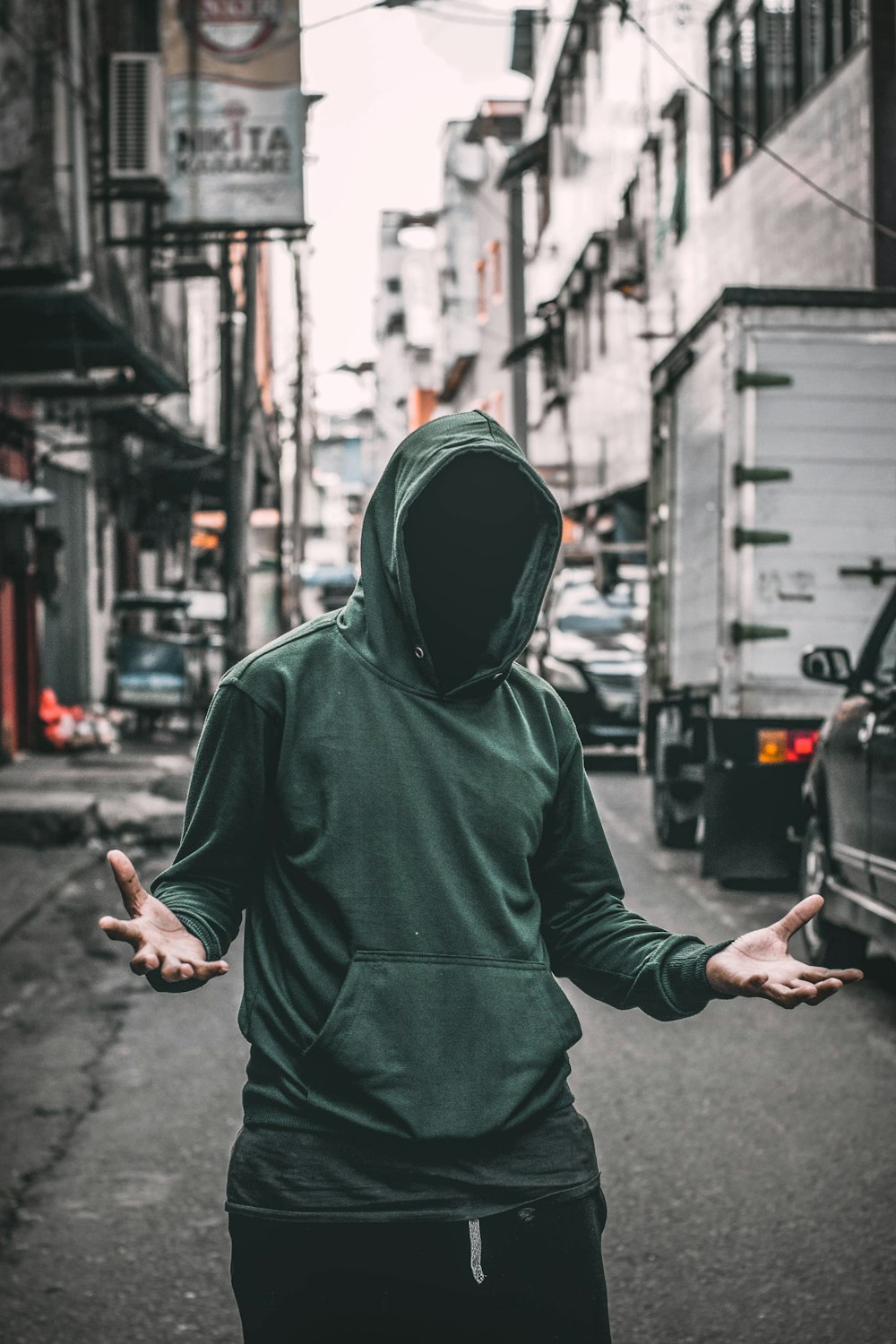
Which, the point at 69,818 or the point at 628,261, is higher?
the point at 628,261

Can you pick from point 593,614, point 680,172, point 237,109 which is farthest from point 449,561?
point 680,172

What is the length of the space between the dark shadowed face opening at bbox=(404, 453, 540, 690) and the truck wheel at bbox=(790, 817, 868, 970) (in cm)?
560

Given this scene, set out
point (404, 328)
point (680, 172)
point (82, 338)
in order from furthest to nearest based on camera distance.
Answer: point (404, 328)
point (680, 172)
point (82, 338)

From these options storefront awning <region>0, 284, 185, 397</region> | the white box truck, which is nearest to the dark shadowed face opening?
the white box truck

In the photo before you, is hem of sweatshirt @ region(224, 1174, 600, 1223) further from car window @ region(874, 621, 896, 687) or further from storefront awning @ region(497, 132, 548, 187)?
storefront awning @ region(497, 132, 548, 187)

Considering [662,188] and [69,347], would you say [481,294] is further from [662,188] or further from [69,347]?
[69,347]

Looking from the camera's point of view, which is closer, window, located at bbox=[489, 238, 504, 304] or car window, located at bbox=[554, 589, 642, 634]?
car window, located at bbox=[554, 589, 642, 634]

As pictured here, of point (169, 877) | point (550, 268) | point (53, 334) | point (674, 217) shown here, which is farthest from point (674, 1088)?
point (550, 268)

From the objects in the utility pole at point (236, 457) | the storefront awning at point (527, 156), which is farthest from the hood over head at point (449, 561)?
the storefront awning at point (527, 156)

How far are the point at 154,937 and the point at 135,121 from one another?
46.0 ft

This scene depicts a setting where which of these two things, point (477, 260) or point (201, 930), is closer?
point (201, 930)

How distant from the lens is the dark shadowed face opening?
2.34 metres

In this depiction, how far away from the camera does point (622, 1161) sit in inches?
203

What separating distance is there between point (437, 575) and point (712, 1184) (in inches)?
125
